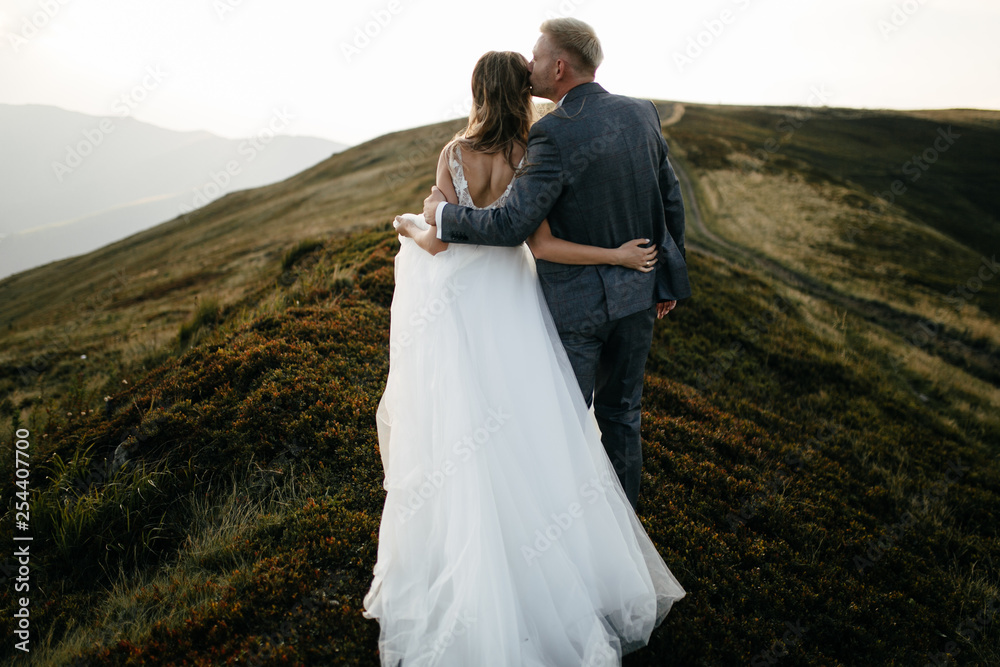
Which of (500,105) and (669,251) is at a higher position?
(500,105)

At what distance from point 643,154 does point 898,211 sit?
38601mm

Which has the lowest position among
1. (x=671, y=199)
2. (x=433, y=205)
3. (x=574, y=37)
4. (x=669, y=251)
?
(x=669, y=251)

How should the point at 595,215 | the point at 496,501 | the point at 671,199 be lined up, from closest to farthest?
1. the point at 496,501
2. the point at 595,215
3. the point at 671,199

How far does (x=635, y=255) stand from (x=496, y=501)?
5.51 ft

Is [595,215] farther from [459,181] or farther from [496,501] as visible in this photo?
[496,501]

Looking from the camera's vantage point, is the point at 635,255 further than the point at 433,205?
No

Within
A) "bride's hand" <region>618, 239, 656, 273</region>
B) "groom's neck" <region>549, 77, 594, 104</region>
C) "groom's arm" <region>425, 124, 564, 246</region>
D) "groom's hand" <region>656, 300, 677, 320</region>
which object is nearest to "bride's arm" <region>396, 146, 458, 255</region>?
"groom's arm" <region>425, 124, 564, 246</region>

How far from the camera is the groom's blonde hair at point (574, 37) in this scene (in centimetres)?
288

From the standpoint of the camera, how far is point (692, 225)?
85.3 feet

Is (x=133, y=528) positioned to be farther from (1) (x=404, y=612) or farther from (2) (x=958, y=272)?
(2) (x=958, y=272)

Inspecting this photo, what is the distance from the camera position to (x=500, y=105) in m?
3.01

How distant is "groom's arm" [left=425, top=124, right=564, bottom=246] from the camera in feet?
A: 9.32

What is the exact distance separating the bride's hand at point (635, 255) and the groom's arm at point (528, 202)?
1.75ft

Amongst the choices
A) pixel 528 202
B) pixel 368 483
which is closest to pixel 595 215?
pixel 528 202
